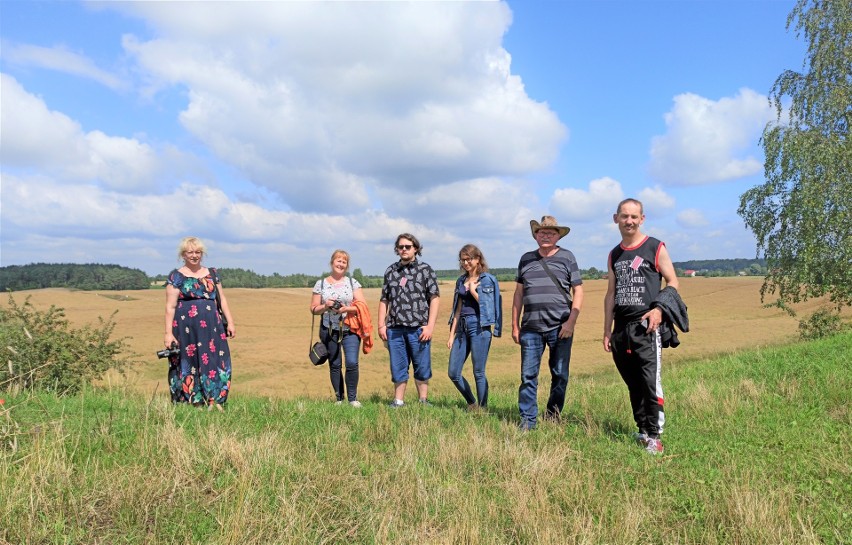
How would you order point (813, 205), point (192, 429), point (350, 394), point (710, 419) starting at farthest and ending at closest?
point (813, 205), point (350, 394), point (710, 419), point (192, 429)

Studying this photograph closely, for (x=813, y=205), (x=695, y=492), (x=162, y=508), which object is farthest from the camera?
(x=813, y=205)

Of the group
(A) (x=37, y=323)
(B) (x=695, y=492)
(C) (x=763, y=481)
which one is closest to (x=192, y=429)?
(B) (x=695, y=492)

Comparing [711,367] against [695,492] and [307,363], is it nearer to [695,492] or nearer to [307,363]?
[695,492]

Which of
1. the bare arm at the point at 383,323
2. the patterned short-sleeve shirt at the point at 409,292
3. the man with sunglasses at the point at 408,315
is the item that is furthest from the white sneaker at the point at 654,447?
the bare arm at the point at 383,323

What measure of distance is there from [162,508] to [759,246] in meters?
19.7

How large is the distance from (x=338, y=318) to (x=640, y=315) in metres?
3.82

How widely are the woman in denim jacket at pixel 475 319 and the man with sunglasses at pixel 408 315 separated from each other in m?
0.34

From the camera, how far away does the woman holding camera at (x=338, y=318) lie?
6.89 meters

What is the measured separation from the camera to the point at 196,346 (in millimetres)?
6098

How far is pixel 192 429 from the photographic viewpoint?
4707mm

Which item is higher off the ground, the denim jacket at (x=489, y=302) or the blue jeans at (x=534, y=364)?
the denim jacket at (x=489, y=302)

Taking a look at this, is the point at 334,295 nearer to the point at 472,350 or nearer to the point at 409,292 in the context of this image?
the point at 409,292

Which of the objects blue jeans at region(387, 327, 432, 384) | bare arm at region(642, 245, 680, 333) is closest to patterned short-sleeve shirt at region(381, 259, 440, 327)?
blue jeans at region(387, 327, 432, 384)

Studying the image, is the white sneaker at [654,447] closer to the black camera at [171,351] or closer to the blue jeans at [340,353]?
the blue jeans at [340,353]
